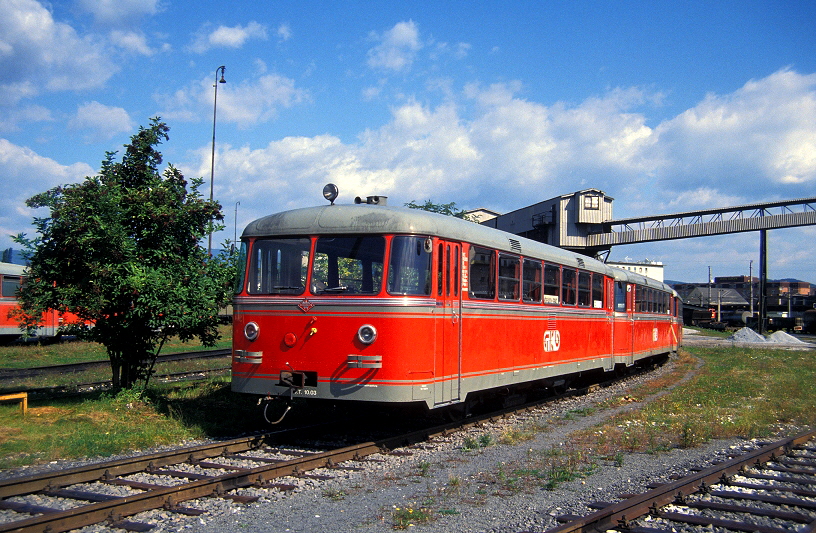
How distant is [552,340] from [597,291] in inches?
136

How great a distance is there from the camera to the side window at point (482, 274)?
32.8 feet

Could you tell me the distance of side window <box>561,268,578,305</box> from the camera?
13.7 metres

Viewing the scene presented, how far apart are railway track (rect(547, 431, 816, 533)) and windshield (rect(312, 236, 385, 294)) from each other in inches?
152

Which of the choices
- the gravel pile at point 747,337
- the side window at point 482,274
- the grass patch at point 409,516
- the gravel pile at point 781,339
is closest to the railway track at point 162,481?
the grass patch at point 409,516

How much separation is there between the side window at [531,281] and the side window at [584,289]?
2.65 m

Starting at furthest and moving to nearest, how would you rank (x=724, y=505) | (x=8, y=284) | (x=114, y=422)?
(x=8, y=284) < (x=114, y=422) < (x=724, y=505)

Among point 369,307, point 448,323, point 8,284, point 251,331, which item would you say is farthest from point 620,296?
point 8,284

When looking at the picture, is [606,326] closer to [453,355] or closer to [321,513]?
[453,355]

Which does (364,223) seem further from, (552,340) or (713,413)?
(713,413)

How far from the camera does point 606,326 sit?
1661 centimetres

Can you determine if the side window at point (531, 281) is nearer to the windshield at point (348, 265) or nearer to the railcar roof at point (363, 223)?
the railcar roof at point (363, 223)

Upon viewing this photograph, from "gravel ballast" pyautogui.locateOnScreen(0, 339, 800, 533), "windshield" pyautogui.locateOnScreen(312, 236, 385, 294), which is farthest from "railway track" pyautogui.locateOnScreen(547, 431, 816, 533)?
"windshield" pyautogui.locateOnScreen(312, 236, 385, 294)

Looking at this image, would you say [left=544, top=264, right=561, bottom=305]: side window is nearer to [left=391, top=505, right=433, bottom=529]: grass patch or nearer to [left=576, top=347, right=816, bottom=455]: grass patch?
[left=576, top=347, right=816, bottom=455]: grass patch

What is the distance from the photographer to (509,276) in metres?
11.2
